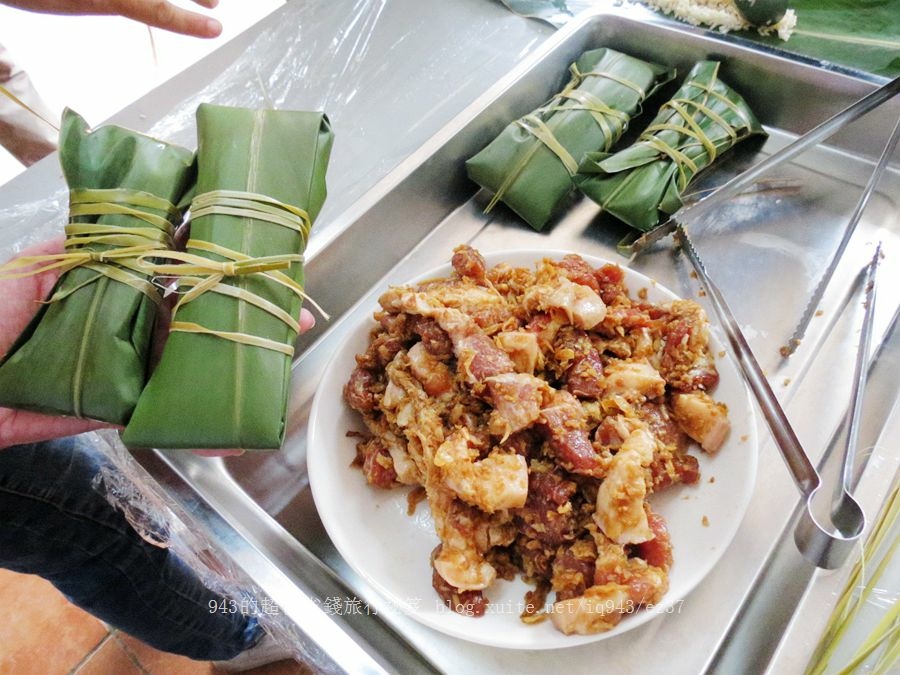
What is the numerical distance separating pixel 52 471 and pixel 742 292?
1.71 m

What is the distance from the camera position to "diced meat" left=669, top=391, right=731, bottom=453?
44.3 inches

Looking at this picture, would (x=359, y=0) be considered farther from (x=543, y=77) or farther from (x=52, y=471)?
(x=52, y=471)

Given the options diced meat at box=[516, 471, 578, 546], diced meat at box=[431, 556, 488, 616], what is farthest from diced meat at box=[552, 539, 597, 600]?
diced meat at box=[431, 556, 488, 616]

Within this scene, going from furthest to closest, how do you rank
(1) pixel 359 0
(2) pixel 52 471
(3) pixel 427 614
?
(1) pixel 359 0 → (2) pixel 52 471 → (3) pixel 427 614

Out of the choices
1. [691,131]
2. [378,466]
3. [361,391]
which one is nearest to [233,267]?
[361,391]

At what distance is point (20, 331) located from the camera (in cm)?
120

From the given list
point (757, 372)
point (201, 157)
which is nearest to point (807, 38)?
point (757, 372)

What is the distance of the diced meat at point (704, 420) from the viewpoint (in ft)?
3.69

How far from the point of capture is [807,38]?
77.7 inches

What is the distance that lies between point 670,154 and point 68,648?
2.53m

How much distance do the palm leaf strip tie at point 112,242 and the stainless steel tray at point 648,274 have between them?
0.37 meters

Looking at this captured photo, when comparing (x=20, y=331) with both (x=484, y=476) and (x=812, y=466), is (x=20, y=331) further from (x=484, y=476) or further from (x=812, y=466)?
(x=812, y=466)

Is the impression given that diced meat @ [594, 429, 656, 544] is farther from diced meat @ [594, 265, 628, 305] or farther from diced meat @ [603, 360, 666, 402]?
diced meat @ [594, 265, 628, 305]

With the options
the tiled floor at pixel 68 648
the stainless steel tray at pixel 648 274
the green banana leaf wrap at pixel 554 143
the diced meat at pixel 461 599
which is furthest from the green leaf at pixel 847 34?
the tiled floor at pixel 68 648
